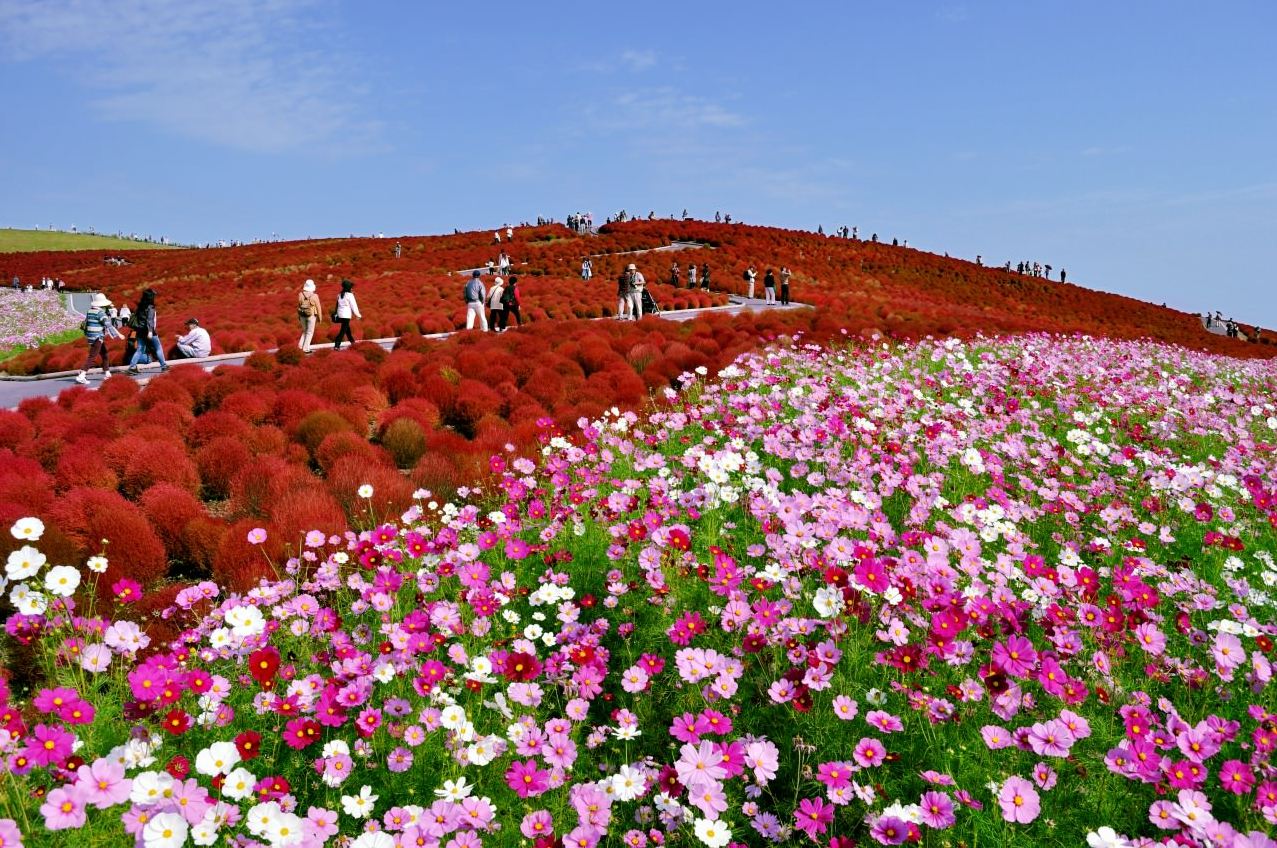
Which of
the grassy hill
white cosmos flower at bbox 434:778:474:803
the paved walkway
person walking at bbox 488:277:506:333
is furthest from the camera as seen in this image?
the grassy hill

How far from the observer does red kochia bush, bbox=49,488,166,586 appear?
15.6 feet

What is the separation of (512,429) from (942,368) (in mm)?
7570

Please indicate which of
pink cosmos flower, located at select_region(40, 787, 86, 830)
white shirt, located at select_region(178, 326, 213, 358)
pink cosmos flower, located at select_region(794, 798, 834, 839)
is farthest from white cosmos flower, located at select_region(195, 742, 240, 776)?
white shirt, located at select_region(178, 326, 213, 358)

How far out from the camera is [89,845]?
234 cm

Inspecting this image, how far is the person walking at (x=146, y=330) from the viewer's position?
543 inches

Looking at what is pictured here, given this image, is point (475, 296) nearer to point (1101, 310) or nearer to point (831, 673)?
point (831, 673)

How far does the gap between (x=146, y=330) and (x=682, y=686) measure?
50.3 ft

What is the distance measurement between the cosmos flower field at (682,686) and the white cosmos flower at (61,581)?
0.10m

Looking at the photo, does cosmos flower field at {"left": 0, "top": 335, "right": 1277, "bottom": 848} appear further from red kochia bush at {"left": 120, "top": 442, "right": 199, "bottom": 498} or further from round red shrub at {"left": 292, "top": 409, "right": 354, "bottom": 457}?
round red shrub at {"left": 292, "top": 409, "right": 354, "bottom": 457}

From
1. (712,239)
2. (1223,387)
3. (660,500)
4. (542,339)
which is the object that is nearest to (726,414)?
(660,500)

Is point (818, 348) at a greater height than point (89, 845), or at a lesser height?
greater

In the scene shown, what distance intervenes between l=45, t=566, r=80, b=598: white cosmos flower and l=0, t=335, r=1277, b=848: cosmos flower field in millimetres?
100

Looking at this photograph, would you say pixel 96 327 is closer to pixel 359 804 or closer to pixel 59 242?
pixel 359 804

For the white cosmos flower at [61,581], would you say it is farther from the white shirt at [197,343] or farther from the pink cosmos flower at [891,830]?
the white shirt at [197,343]
